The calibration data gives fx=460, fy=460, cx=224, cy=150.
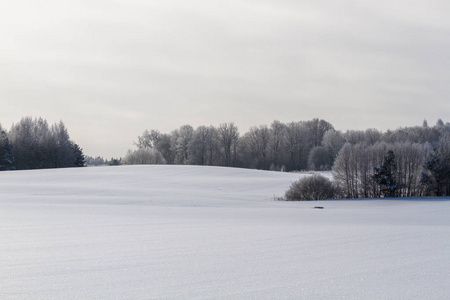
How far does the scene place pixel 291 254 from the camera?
27.2 feet

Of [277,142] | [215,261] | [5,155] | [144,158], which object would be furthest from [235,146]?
[215,261]

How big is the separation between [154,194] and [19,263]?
25.1 m

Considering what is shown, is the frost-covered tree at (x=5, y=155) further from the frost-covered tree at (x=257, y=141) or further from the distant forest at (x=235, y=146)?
the frost-covered tree at (x=257, y=141)

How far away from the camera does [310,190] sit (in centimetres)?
3391

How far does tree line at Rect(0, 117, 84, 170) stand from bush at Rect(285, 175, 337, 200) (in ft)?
162

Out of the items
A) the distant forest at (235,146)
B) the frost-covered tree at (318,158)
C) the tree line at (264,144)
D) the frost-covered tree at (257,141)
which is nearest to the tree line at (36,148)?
the distant forest at (235,146)

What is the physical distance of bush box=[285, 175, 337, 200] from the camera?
3369 cm

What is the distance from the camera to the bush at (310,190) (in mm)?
33688

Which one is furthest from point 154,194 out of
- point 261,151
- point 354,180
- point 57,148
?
point 261,151

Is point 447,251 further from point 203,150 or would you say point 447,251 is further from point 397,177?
point 203,150

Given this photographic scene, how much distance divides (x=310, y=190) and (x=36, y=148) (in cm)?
5728

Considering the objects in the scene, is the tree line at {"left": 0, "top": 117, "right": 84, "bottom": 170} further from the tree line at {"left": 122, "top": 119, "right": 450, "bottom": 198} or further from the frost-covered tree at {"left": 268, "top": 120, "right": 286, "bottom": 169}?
the frost-covered tree at {"left": 268, "top": 120, "right": 286, "bottom": 169}

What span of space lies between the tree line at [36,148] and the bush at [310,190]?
162 ft

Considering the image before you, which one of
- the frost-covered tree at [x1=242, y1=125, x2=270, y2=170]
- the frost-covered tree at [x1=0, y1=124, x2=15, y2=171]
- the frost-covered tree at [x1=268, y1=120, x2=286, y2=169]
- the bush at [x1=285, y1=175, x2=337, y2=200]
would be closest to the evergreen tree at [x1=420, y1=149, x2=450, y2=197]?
the bush at [x1=285, y1=175, x2=337, y2=200]
